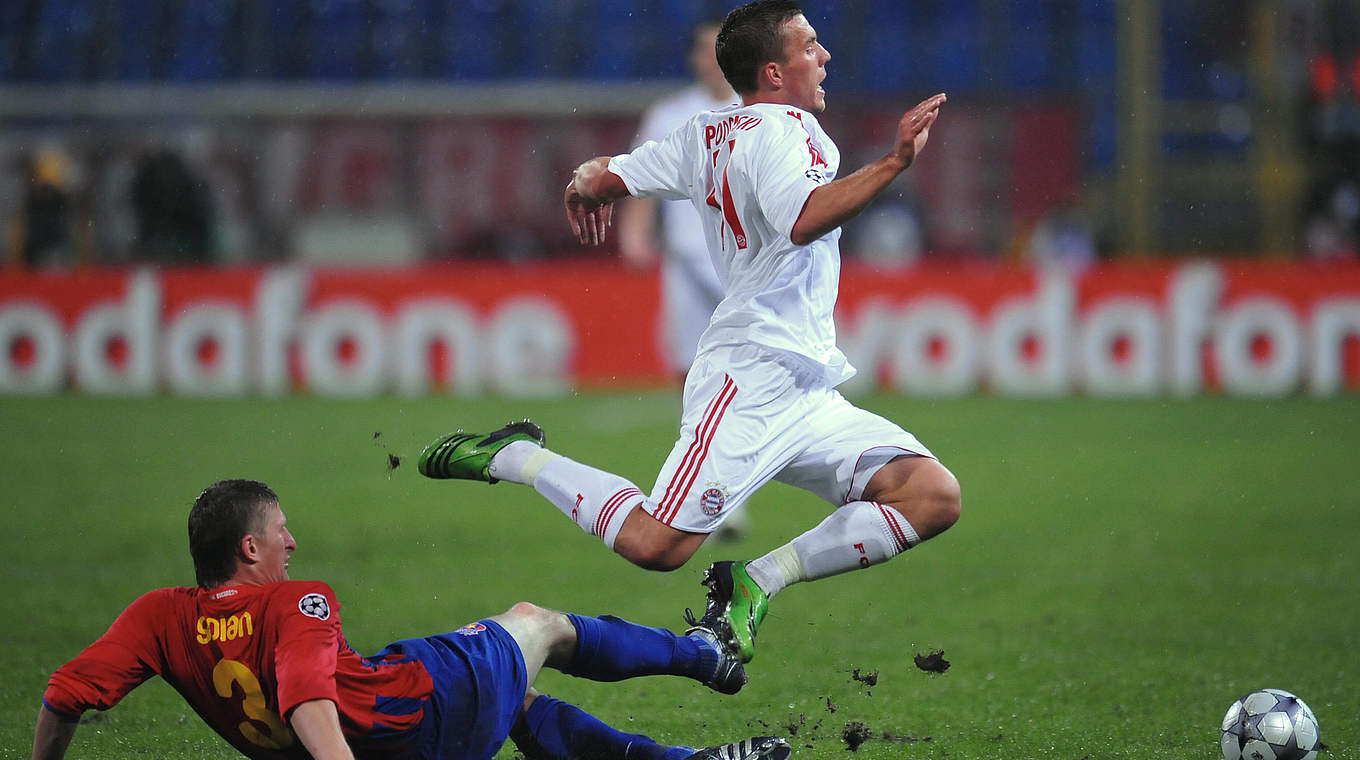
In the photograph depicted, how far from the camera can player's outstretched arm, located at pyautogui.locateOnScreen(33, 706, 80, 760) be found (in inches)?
127

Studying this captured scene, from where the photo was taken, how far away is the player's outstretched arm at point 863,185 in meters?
3.62

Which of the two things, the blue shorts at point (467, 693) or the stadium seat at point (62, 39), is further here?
the stadium seat at point (62, 39)

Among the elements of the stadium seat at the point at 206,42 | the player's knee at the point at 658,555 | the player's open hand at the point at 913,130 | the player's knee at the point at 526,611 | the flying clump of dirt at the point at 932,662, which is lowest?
the flying clump of dirt at the point at 932,662

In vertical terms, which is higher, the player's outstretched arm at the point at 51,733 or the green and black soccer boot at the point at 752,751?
the player's outstretched arm at the point at 51,733

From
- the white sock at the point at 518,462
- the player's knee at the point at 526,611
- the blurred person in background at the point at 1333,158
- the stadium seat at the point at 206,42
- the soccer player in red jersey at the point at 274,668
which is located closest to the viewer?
the soccer player in red jersey at the point at 274,668

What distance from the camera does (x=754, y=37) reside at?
410cm

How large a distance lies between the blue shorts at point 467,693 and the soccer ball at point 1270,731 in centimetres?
178

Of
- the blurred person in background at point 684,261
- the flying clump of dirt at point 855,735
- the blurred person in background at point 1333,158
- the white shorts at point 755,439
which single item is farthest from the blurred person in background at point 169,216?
the flying clump of dirt at point 855,735

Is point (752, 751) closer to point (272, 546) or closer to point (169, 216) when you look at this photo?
point (272, 546)

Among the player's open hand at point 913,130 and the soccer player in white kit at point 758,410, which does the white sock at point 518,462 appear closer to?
the soccer player in white kit at point 758,410

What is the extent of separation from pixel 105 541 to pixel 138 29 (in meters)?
13.3

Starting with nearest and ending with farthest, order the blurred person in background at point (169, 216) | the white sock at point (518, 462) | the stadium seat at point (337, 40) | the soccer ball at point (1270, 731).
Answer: the soccer ball at point (1270, 731) < the white sock at point (518, 462) < the blurred person in background at point (169, 216) < the stadium seat at point (337, 40)

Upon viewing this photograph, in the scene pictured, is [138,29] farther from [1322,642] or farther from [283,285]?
[1322,642]

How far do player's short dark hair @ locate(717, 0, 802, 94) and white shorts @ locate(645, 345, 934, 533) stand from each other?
0.74m
